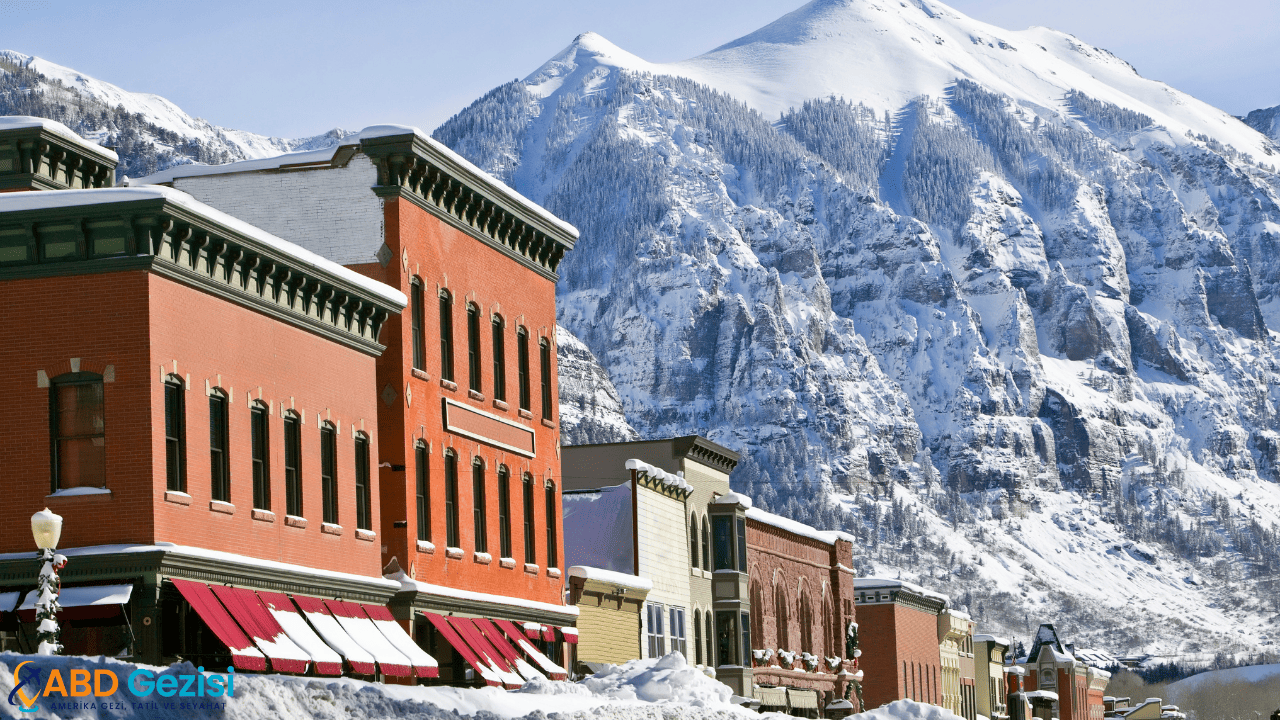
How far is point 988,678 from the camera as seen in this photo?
455 feet

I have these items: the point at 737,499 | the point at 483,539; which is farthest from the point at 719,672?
the point at 483,539

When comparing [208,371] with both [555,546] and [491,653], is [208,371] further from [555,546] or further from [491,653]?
[555,546]

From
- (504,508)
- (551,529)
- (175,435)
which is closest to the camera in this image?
(175,435)

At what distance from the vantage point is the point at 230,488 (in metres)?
37.2

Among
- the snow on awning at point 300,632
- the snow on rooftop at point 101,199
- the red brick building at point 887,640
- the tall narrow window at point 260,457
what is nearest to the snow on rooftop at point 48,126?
the snow on rooftop at point 101,199

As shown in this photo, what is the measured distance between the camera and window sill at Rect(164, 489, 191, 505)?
113ft

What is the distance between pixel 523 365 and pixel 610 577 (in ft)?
27.6

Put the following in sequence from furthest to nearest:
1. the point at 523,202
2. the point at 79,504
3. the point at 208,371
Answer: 1. the point at 523,202
2. the point at 208,371
3. the point at 79,504

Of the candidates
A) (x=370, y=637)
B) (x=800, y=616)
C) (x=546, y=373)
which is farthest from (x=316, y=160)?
(x=800, y=616)

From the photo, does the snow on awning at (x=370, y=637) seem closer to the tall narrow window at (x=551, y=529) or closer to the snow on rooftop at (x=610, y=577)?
the tall narrow window at (x=551, y=529)

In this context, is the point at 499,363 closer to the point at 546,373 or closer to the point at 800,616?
the point at 546,373

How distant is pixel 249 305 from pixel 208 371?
7.80 feet

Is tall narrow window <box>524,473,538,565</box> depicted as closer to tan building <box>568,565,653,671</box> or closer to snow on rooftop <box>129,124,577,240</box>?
tan building <box>568,565,653,671</box>

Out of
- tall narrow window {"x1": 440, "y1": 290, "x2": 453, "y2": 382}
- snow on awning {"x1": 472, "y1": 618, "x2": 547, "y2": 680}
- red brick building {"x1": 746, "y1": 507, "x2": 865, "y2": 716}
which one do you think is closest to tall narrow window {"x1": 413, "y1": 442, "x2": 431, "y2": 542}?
tall narrow window {"x1": 440, "y1": 290, "x2": 453, "y2": 382}
